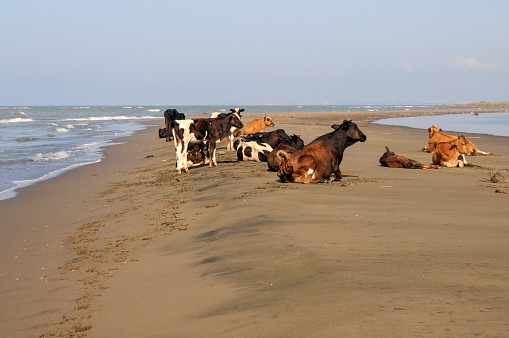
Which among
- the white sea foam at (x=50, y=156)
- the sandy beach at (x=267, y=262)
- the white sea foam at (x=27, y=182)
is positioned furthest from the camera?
the white sea foam at (x=50, y=156)

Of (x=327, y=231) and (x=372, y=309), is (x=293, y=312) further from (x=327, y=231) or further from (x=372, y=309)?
(x=327, y=231)

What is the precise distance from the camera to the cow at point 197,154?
17983 millimetres

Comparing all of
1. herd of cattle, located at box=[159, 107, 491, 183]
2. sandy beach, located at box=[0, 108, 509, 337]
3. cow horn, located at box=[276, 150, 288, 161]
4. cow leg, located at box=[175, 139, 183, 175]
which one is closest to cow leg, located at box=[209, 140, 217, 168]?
herd of cattle, located at box=[159, 107, 491, 183]

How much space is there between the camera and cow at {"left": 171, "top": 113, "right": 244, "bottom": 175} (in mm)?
16828

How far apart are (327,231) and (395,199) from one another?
3.12m

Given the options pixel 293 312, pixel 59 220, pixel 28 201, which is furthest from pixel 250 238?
pixel 28 201

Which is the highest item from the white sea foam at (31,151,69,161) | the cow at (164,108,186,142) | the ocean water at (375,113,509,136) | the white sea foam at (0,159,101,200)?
the cow at (164,108,186,142)

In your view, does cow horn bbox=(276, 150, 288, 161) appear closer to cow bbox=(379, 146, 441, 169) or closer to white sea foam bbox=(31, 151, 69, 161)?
cow bbox=(379, 146, 441, 169)

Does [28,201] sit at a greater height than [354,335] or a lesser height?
lesser

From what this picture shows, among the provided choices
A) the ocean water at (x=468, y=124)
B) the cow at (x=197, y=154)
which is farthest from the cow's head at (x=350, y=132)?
the ocean water at (x=468, y=124)

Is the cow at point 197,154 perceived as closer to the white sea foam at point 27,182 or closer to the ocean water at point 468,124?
the white sea foam at point 27,182

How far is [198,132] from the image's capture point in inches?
675

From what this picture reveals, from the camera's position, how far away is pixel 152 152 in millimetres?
25938

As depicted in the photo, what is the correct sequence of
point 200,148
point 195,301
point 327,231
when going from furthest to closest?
point 200,148 < point 327,231 < point 195,301
